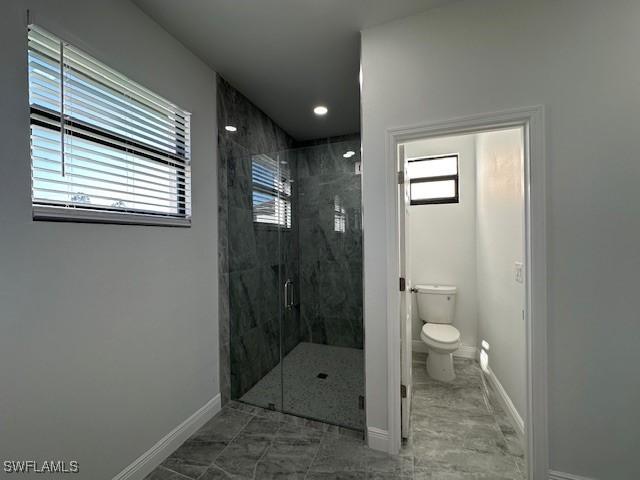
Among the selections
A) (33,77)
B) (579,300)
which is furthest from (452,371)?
(33,77)

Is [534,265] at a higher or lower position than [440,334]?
higher

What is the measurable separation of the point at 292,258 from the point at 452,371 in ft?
6.19

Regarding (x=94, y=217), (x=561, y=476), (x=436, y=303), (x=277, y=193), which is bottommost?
(x=561, y=476)

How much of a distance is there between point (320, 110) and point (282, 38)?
1.10 m

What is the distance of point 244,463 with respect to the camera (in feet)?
5.47

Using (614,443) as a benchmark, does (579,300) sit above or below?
above

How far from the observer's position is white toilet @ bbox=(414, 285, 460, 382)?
255cm

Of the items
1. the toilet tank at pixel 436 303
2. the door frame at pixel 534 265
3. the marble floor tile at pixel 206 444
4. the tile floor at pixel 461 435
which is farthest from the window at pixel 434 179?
the marble floor tile at pixel 206 444

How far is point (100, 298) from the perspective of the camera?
4.57 ft

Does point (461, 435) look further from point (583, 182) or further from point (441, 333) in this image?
point (583, 182)

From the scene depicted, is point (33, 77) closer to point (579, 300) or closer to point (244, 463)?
point (244, 463)

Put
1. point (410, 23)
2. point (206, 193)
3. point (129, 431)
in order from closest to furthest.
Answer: point (129, 431) < point (410, 23) < point (206, 193)

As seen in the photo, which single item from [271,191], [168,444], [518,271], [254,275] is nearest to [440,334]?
[518,271]

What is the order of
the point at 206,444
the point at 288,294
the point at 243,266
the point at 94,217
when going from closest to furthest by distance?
1. the point at 94,217
2. the point at 206,444
3. the point at 243,266
4. the point at 288,294
